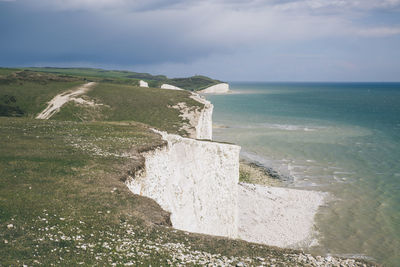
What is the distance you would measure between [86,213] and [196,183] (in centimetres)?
1570

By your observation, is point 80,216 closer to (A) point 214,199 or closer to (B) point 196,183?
(B) point 196,183

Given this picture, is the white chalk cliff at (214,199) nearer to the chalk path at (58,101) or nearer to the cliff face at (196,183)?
the cliff face at (196,183)

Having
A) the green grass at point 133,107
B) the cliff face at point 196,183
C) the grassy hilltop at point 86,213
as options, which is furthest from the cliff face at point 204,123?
the grassy hilltop at point 86,213

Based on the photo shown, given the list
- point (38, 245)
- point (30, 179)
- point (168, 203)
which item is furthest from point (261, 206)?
point (38, 245)

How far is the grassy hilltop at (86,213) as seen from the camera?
11383mm

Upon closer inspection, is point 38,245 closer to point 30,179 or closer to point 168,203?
point 30,179

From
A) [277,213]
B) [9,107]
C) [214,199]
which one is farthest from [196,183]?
[9,107]

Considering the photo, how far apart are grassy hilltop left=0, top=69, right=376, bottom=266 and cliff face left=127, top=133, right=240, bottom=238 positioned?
2187mm

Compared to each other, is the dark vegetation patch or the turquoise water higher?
the dark vegetation patch

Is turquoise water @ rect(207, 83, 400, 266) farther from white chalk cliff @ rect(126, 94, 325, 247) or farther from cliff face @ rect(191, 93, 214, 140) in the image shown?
cliff face @ rect(191, 93, 214, 140)

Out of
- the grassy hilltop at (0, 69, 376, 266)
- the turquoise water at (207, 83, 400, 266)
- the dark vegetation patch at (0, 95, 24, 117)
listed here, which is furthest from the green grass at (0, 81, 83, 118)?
the turquoise water at (207, 83, 400, 266)

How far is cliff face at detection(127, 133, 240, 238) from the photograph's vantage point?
79.9 ft

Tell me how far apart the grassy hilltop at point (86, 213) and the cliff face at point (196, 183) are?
2187 mm

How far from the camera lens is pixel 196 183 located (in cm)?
2900
